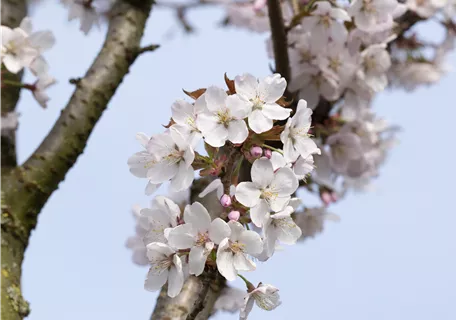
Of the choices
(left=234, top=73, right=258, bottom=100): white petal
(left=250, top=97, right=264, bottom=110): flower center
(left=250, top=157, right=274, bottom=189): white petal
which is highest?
(left=234, top=73, right=258, bottom=100): white petal

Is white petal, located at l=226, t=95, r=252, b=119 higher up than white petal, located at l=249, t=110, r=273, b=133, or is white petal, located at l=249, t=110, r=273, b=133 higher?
white petal, located at l=226, t=95, r=252, b=119

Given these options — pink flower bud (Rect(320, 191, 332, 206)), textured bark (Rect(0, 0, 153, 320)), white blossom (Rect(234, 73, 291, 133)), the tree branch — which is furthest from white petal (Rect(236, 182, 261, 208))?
pink flower bud (Rect(320, 191, 332, 206))

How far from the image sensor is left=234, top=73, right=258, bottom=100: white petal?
1073mm

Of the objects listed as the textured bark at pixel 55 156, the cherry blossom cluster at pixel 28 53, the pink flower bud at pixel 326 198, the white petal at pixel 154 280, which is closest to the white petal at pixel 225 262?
the white petal at pixel 154 280

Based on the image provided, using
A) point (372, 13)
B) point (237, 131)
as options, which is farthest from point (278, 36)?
point (237, 131)

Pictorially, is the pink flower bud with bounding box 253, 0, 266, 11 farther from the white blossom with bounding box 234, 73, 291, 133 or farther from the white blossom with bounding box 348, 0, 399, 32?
the white blossom with bounding box 234, 73, 291, 133

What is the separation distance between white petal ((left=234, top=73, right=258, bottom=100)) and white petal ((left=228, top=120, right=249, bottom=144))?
6 cm

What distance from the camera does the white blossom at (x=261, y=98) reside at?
41.4 inches

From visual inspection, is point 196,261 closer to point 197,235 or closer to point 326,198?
point 197,235

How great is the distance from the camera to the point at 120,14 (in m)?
2.32

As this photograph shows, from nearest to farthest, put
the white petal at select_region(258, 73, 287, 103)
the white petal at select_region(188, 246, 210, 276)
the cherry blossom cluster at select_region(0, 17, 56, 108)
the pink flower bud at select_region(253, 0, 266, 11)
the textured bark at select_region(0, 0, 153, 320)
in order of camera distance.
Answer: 1. the white petal at select_region(188, 246, 210, 276)
2. the white petal at select_region(258, 73, 287, 103)
3. the textured bark at select_region(0, 0, 153, 320)
4. the cherry blossom cluster at select_region(0, 17, 56, 108)
5. the pink flower bud at select_region(253, 0, 266, 11)

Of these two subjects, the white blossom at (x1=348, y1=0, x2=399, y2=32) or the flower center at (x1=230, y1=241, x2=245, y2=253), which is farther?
the white blossom at (x1=348, y1=0, x2=399, y2=32)

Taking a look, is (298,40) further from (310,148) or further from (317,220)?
(310,148)

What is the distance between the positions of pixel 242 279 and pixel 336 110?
1.40 meters
